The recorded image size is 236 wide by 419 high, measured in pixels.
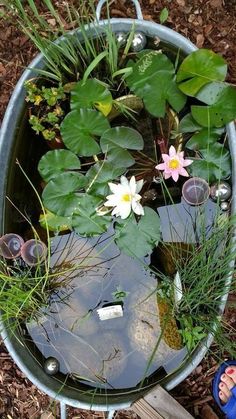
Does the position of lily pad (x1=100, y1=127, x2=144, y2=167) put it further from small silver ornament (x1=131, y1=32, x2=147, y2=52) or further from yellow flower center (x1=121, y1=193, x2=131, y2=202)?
small silver ornament (x1=131, y1=32, x2=147, y2=52)

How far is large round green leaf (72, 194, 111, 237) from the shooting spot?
159cm

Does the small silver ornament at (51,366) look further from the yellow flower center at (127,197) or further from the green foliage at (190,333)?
the yellow flower center at (127,197)

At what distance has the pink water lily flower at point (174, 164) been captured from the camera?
60.4 inches

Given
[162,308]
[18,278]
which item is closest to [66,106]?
[18,278]

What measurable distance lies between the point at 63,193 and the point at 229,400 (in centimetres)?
80

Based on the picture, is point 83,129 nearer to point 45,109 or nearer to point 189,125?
point 45,109

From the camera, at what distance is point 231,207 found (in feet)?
4.94

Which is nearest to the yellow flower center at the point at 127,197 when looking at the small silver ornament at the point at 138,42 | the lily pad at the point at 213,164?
the lily pad at the point at 213,164

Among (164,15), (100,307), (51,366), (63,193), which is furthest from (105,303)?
(164,15)

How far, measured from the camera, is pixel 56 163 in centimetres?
160

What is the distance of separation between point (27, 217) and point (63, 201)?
17cm

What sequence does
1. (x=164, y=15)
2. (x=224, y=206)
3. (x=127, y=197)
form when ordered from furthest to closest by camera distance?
(x=164, y=15) < (x=224, y=206) < (x=127, y=197)

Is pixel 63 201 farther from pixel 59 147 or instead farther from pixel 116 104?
pixel 116 104

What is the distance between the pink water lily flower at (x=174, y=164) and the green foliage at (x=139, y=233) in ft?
0.39
